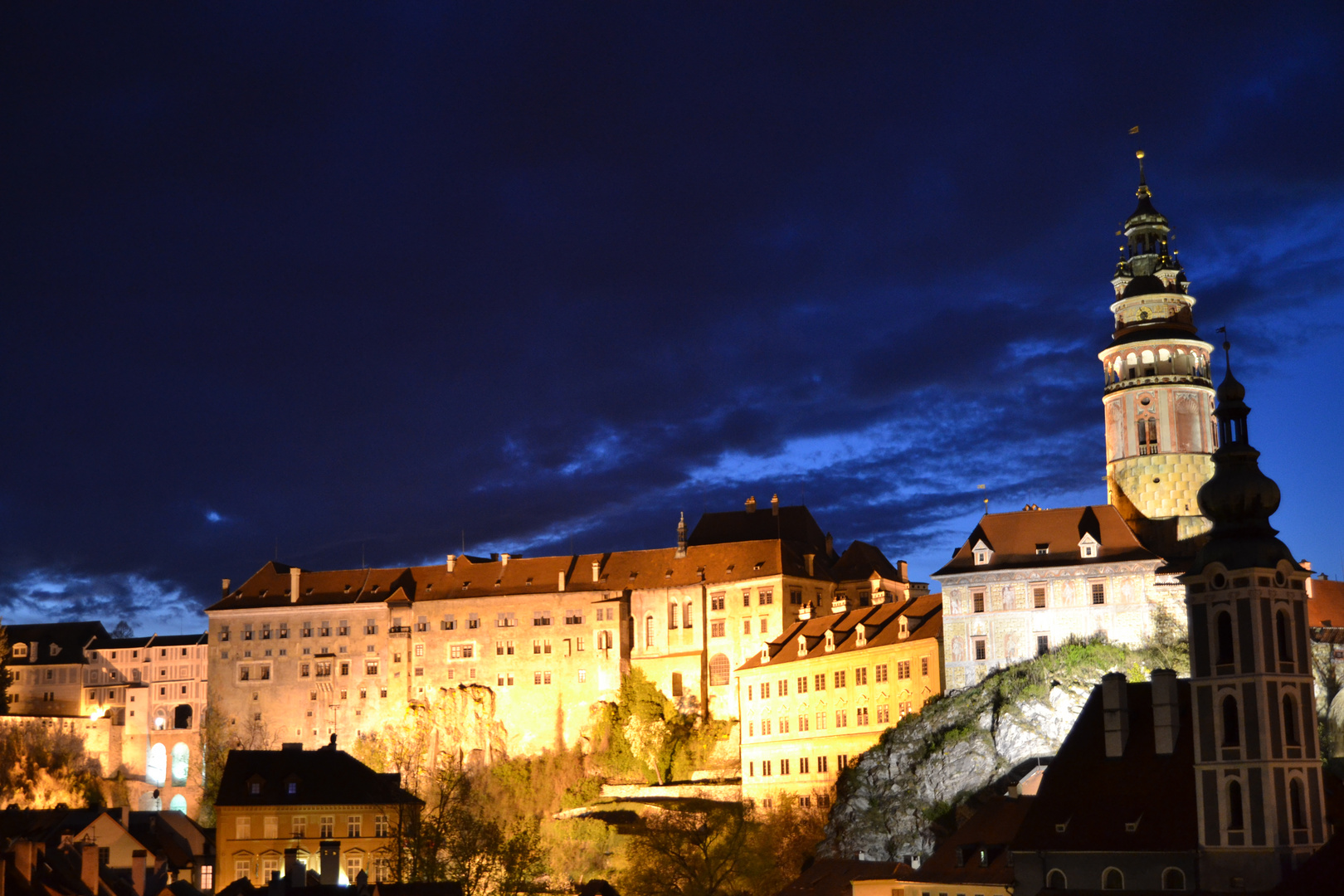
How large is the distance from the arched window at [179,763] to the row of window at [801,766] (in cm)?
5079

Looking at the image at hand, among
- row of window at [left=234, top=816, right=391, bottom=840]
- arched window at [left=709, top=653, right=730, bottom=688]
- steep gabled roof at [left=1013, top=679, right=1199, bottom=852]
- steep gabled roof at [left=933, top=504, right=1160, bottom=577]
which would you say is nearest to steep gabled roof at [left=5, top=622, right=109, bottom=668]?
arched window at [left=709, top=653, right=730, bottom=688]

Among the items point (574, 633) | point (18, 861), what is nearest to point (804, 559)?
point (574, 633)

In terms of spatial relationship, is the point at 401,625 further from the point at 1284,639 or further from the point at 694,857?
the point at 1284,639

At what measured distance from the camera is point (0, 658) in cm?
11394

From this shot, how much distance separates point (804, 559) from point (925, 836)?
33855 mm

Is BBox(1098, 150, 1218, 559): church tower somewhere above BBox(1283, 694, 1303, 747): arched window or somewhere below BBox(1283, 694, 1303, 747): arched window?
above

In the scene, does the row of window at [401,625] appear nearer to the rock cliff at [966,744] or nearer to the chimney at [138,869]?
the rock cliff at [966,744]

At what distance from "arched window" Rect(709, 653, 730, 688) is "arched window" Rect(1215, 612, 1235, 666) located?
51188 millimetres

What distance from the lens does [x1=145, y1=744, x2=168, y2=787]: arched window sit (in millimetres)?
119375

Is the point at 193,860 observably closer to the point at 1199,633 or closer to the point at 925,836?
the point at 925,836

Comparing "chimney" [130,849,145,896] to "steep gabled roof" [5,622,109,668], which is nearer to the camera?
"chimney" [130,849,145,896]

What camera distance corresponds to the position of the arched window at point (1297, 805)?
45844 millimetres

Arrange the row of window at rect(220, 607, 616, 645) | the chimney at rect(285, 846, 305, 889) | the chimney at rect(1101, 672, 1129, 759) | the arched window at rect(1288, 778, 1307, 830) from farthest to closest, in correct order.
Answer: the row of window at rect(220, 607, 616, 645) < the chimney at rect(285, 846, 305, 889) < the chimney at rect(1101, 672, 1129, 759) < the arched window at rect(1288, 778, 1307, 830)

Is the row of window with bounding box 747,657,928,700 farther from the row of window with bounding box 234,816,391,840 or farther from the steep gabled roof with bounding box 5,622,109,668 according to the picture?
the steep gabled roof with bounding box 5,622,109,668
